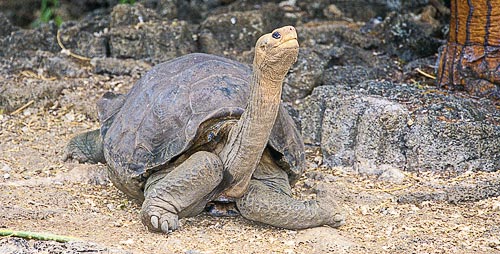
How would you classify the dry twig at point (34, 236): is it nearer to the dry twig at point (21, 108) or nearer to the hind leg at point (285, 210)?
the hind leg at point (285, 210)

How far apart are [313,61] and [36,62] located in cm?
209

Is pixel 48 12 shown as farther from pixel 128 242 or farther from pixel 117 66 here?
pixel 128 242

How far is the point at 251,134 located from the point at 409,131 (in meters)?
1.26

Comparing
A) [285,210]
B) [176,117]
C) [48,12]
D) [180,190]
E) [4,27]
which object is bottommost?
[48,12]

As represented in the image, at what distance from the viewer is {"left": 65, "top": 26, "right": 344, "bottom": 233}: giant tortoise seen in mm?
3533

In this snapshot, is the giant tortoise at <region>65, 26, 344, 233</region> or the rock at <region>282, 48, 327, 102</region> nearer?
the giant tortoise at <region>65, 26, 344, 233</region>

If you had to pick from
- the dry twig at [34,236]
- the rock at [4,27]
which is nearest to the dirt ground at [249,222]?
the dry twig at [34,236]

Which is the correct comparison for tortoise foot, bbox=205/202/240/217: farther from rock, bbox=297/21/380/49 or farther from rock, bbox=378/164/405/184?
rock, bbox=297/21/380/49

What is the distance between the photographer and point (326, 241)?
361cm

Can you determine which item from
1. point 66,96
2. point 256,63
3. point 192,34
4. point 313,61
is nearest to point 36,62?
point 66,96

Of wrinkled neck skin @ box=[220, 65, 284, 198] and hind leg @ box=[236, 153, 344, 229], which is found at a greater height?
wrinkled neck skin @ box=[220, 65, 284, 198]

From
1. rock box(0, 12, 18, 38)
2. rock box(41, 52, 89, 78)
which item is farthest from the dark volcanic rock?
rock box(0, 12, 18, 38)

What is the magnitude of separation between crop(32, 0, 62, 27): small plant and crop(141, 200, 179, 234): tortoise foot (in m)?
4.91

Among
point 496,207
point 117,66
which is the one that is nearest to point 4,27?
point 117,66
